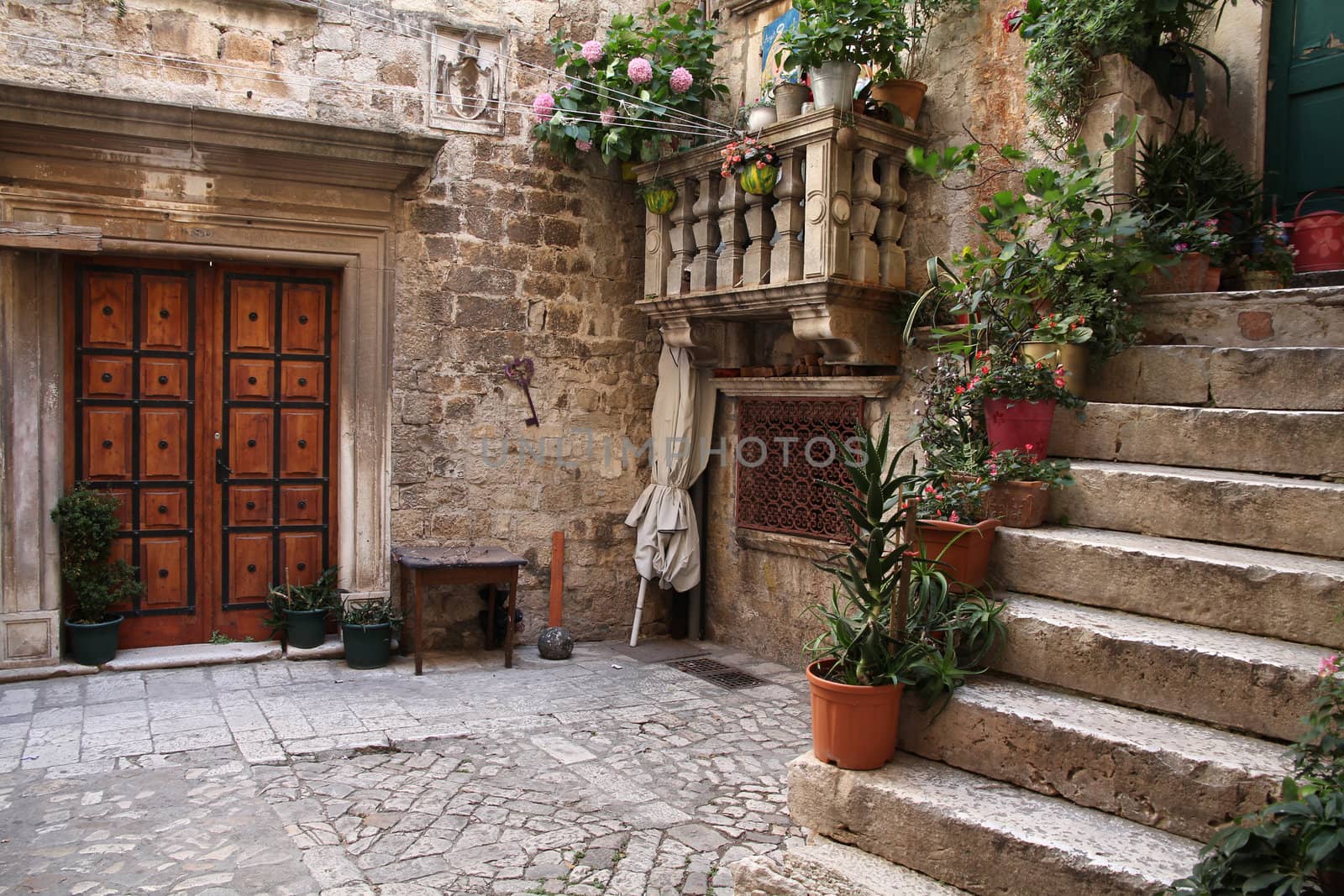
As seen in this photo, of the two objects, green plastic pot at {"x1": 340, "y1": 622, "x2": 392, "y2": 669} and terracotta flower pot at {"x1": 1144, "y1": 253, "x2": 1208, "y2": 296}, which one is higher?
terracotta flower pot at {"x1": 1144, "y1": 253, "x2": 1208, "y2": 296}

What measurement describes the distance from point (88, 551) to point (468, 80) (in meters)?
3.58

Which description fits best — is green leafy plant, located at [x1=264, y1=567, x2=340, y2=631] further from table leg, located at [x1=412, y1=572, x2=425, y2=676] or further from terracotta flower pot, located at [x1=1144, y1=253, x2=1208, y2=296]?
terracotta flower pot, located at [x1=1144, y1=253, x2=1208, y2=296]

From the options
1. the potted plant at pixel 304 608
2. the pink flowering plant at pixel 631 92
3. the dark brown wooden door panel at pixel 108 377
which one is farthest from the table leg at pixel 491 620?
the pink flowering plant at pixel 631 92

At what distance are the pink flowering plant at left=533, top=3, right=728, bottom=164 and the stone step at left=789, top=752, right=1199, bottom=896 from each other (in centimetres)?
430

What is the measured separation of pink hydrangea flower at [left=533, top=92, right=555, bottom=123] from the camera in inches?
243

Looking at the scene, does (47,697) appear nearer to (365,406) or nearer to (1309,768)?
(365,406)

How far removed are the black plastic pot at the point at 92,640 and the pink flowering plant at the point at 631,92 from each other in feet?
12.7

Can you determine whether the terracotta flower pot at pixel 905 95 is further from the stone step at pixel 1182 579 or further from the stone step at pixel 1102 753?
the stone step at pixel 1102 753

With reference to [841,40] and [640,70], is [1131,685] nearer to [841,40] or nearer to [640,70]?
[841,40]

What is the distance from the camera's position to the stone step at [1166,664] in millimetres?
2541

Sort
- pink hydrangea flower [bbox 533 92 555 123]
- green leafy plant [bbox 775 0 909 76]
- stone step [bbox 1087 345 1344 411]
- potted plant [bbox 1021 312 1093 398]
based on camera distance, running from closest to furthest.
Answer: stone step [bbox 1087 345 1344 411] < potted plant [bbox 1021 312 1093 398] < green leafy plant [bbox 775 0 909 76] < pink hydrangea flower [bbox 533 92 555 123]

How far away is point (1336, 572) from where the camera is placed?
281cm

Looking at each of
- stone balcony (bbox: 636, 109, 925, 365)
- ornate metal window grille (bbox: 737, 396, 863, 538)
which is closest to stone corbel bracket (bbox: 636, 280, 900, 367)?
stone balcony (bbox: 636, 109, 925, 365)

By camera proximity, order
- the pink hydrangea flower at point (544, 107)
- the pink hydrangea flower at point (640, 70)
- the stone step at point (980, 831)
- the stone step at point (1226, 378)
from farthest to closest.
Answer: the pink hydrangea flower at point (544, 107)
the pink hydrangea flower at point (640, 70)
the stone step at point (1226, 378)
the stone step at point (980, 831)
